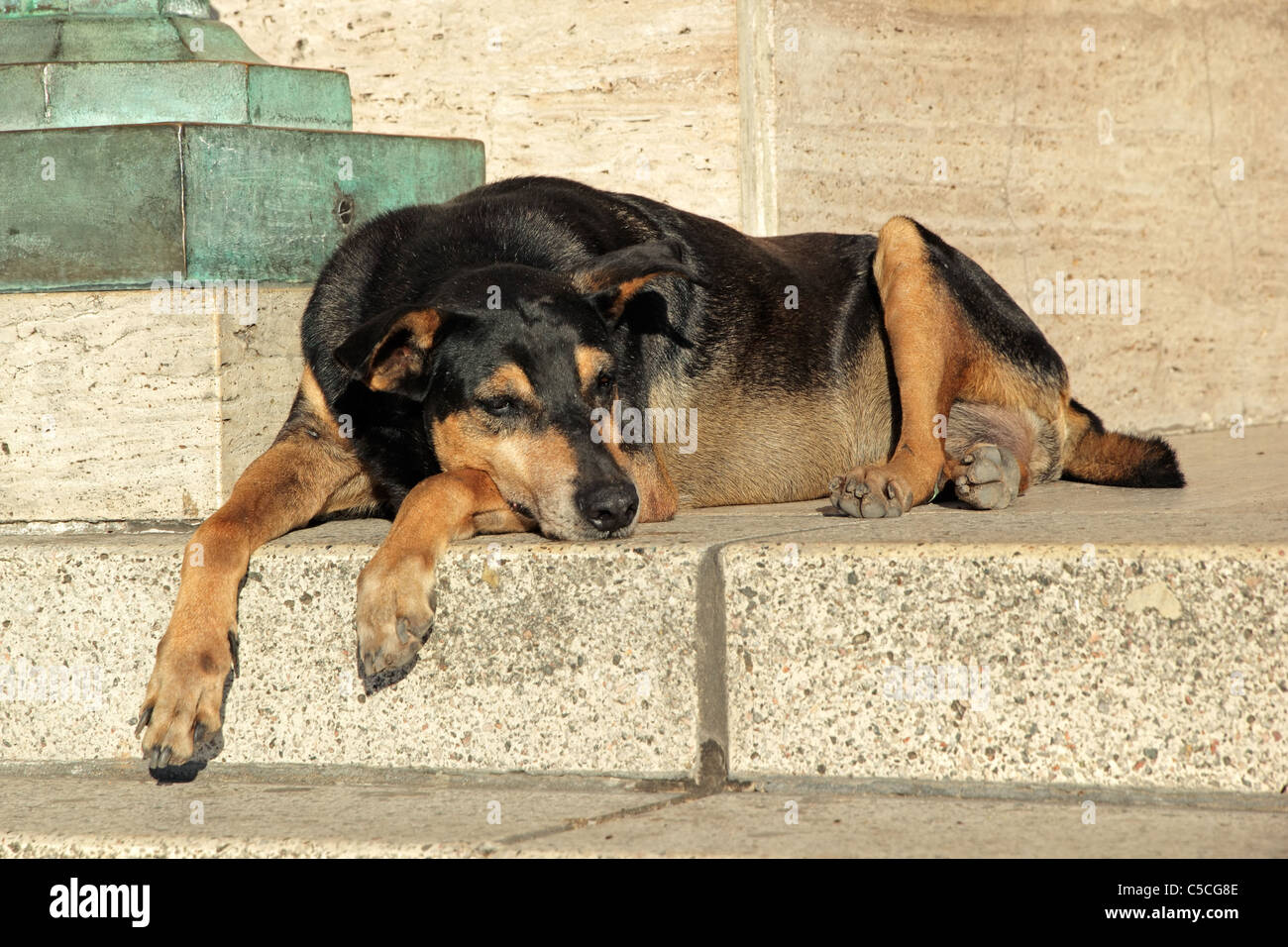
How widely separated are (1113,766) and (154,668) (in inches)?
83.2

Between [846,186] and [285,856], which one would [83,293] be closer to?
[285,856]

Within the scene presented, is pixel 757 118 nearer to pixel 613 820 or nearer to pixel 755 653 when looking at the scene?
pixel 755 653

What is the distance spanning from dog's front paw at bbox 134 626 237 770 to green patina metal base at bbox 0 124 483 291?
153 centimetres

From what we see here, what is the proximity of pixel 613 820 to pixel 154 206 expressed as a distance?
2566 mm

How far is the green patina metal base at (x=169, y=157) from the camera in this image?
14.1 feet

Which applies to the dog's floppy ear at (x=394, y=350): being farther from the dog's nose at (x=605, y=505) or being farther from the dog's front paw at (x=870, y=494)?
the dog's front paw at (x=870, y=494)

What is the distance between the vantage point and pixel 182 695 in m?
3.11

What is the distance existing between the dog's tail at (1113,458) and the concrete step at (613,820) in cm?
175

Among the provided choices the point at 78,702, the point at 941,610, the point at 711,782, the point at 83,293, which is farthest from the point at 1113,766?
the point at 83,293

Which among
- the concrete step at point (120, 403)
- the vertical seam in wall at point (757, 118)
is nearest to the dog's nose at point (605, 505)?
the concrete step at point (120, 403)

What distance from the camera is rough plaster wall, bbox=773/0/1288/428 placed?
5617 millimetres

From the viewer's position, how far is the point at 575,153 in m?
5.68

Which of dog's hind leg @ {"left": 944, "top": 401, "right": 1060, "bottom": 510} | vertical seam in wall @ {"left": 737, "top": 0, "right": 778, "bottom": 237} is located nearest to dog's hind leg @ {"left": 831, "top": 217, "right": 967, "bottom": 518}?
dog's hind leg @ {"left": 944, "top": 401, "right": 1060, "bottom": 510}

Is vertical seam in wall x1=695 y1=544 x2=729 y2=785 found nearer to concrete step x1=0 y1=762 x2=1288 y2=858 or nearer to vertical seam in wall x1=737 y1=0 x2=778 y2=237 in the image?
concrete step x1=0 y1=762 x2=1288 y2=858
